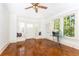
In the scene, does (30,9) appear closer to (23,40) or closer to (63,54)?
(23,40)

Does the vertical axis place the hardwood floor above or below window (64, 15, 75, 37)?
below

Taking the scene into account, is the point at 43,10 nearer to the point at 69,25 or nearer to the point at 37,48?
the point at 69,25

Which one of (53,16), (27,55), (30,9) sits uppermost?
(30,9)

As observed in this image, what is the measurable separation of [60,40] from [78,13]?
2.19 ft

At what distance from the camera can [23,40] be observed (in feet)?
5.79

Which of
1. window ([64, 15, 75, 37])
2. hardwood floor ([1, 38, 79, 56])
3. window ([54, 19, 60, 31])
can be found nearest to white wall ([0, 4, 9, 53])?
hardwood floor ([1, 38, 79, 56])

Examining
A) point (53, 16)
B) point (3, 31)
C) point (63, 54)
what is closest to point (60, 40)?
point (63, 54)

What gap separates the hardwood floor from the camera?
1638 mm

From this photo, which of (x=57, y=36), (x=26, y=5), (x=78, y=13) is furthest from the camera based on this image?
(x=57, y=36)

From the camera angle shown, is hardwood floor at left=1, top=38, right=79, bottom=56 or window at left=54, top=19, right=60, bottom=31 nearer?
hardwood floor at left=1, top=38, right=79, bottom=56

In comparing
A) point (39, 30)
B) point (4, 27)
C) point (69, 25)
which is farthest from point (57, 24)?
point (4, 27)

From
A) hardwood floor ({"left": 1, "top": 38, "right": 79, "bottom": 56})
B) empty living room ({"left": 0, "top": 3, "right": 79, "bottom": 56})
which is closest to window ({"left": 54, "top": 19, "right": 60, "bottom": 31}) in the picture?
empty living room ({"left": 0, "top": 3, "right": 79, "bottom": 56})

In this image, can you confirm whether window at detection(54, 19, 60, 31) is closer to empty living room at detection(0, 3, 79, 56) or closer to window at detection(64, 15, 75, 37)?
empty living room at detection(0, 3, 79, 56)

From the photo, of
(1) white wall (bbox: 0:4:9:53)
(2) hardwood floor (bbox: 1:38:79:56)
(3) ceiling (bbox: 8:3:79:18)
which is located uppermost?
(3) ceiling (bbox: 8:3:79:18)
